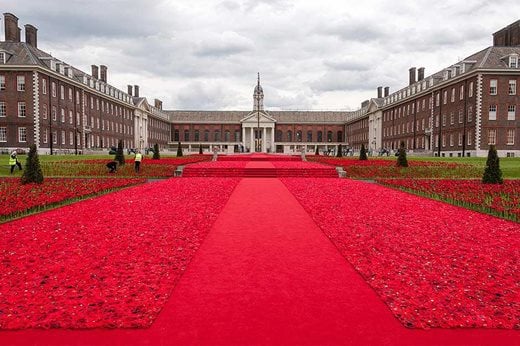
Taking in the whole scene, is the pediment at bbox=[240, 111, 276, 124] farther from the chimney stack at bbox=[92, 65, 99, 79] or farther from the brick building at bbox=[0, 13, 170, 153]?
the brick building at bbox=[0, 13, 170, 153]

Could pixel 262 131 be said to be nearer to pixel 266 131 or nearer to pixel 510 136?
pixel 266 131

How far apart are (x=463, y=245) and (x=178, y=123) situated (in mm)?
98226

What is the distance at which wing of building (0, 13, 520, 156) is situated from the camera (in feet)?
151

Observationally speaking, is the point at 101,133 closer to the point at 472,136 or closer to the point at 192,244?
the point at 472,136

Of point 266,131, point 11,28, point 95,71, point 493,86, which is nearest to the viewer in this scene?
point 493,86

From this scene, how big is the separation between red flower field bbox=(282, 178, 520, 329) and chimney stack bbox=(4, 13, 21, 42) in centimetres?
5141

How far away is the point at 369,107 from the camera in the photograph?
84.4 metres

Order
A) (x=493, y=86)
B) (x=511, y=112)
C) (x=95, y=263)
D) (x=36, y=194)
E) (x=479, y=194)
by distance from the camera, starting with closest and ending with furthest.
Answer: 1. (x=95, y=263)
2. (x=36, y=194)
3. (x=479, y=194)
4. (x=493, y=86)
5. (x=511, y=112)

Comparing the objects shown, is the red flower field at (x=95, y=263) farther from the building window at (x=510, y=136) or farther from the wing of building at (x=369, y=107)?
the building window at (x=510, y=136)

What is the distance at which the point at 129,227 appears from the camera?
8141mm

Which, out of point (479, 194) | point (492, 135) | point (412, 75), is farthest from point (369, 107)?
point (479, 194)

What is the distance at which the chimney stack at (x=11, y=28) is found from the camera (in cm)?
4675

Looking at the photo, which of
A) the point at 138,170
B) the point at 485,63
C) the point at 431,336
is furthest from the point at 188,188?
the point at 485,63

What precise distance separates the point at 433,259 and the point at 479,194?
944 cm
